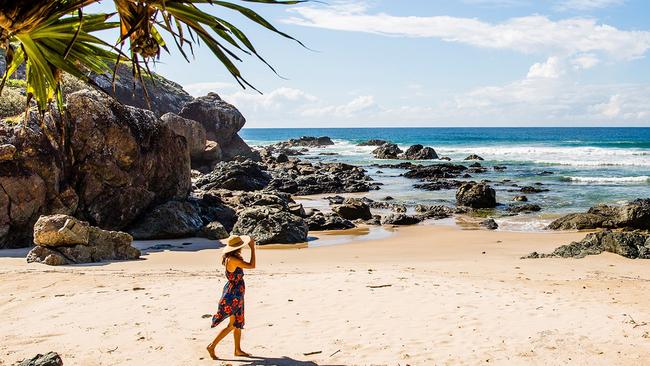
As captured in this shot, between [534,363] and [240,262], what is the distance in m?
3.22

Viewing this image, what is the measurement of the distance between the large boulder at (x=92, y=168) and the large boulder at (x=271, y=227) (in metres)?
3.00

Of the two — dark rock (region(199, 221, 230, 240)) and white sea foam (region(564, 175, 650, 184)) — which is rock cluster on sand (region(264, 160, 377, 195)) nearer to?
dark rock (region(199, 221, 230, 240))

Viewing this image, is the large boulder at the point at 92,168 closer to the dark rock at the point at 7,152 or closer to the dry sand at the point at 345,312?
the dark rock at the point at 7,152

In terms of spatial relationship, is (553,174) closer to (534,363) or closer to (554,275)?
(554,275)

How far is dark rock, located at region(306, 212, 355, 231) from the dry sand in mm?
5517

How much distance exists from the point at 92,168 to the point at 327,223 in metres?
6.83

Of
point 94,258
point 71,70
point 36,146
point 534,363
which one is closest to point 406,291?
point 534,363

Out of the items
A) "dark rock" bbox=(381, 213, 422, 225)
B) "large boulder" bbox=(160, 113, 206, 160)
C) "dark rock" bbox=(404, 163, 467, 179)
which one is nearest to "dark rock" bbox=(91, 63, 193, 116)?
"large boulder" bbox=(160, 113, 206, 160)

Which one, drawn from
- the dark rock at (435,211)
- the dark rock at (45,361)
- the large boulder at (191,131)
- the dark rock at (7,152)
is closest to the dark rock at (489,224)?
the dark rock at (435,211)

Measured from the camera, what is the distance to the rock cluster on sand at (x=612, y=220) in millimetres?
18016

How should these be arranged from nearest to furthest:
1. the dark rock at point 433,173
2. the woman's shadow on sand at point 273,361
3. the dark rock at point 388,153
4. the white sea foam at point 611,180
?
1. the woman's shadow on sand at point 273,361
2. the white sea foam at point 611,180
3. the dark rock at point 433,173
4. the dark rock at point 388,153

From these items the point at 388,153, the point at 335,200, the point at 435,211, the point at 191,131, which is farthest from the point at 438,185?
the point at 388,153

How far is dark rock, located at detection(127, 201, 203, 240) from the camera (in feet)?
52.3

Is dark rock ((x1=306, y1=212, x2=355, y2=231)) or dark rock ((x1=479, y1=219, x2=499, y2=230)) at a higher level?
dark rock ((x1=306, y1=212, x2=355, y2=231))
